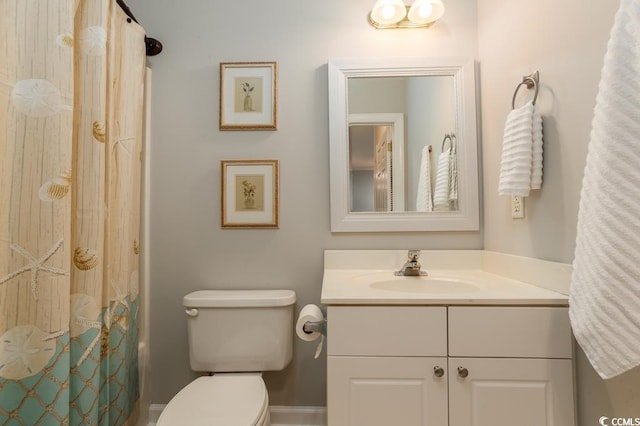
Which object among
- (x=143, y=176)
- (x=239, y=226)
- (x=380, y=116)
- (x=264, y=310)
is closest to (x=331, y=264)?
(x=264, y=310)

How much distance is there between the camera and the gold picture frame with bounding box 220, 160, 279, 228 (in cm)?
157

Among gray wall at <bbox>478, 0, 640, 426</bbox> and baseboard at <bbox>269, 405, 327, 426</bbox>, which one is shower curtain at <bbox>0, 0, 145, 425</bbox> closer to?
baseboard at <bbox>269, 405, 327, 426</bbox>

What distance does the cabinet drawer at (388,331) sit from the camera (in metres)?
0.98

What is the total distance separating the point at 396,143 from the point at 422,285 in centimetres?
66

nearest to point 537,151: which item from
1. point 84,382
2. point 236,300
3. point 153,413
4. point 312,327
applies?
point 312,327

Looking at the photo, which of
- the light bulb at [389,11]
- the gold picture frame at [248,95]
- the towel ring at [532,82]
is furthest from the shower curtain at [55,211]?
the towel ring at [532,82]

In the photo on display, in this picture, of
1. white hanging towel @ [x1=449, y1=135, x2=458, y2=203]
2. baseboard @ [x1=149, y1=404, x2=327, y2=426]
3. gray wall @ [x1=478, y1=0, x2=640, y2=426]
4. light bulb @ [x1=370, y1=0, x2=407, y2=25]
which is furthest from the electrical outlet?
baseboard @ [x1=149, y1=404, x2=327, y2=426]

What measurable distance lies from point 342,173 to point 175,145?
33.0 inches

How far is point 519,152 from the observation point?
1.13 meters

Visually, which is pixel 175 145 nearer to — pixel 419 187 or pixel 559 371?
pixel 419 187

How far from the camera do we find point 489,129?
4.83ft

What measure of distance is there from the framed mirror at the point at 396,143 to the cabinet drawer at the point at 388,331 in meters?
0.59

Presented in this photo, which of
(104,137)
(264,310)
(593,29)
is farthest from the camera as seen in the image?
(264,310)

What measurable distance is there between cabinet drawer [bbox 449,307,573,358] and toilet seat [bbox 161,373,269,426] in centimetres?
68
